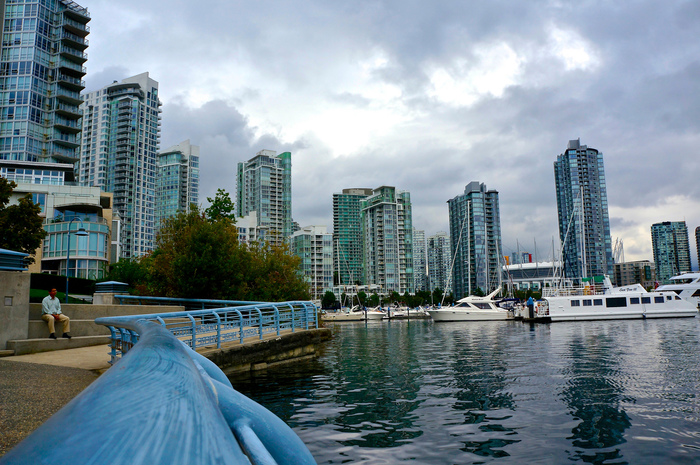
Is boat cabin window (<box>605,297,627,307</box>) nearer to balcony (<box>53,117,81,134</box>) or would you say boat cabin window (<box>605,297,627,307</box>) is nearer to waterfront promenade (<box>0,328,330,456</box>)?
waterfront promenade (<box>0,328,330,456</box>)

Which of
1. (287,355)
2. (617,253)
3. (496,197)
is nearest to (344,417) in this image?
(287,355)

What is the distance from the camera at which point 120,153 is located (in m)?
134

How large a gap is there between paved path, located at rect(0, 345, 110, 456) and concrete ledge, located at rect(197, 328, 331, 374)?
9.14 ft

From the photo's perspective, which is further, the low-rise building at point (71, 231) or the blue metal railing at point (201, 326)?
the low-rise building at point (71, 231)

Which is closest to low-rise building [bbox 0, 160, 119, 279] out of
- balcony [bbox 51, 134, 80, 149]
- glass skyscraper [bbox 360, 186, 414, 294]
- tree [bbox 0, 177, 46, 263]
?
balcony [bbox 51, 134, 80, 149]

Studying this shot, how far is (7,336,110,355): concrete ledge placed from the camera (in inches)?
491

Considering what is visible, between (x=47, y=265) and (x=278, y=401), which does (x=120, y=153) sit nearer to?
(x=47, y=265)

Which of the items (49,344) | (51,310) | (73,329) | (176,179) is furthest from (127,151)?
(49,344)

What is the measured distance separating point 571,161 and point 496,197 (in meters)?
29.7

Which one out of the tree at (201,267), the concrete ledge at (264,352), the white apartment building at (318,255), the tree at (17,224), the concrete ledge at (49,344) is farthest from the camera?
the white apartment building at (318,255)

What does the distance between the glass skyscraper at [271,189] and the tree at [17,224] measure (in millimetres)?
152293

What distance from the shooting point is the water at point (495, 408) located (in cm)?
694

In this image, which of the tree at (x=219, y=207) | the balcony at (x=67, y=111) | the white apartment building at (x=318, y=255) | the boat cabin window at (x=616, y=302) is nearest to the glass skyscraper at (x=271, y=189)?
the white apartment building at (x=318, y=255)

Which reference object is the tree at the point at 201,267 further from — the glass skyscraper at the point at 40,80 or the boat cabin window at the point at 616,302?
the glass skyscraper at the point at 40,80
